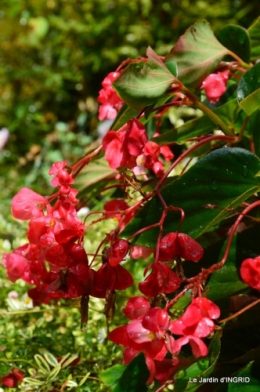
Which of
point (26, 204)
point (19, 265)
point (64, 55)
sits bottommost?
point (64, 55)

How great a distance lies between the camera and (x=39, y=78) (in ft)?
7.57

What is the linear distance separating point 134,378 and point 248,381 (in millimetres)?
132

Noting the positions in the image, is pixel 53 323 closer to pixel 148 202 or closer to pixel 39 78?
pixel 148 202

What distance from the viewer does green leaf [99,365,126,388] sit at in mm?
650

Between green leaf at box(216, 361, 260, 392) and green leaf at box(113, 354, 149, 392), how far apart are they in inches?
3.7

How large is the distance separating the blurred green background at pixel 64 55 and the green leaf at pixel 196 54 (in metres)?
1.31

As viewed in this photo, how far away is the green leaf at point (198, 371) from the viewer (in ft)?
1.76

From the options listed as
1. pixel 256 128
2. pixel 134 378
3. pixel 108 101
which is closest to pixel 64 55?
pixel 108 101

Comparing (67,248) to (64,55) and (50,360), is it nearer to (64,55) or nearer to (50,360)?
(50,360)

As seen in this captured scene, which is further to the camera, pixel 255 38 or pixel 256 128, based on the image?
pixel 255 38

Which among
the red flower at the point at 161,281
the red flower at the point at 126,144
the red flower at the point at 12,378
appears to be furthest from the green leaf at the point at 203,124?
the red flower at the point at 12,378

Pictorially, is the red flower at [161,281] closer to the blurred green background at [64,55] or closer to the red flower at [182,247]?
the red flower at [182,247]

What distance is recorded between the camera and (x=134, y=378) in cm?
64

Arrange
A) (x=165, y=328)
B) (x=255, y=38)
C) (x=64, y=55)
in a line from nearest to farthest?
(x=165, y=328) → (x=255, y=38) → (x=64, y=55)
